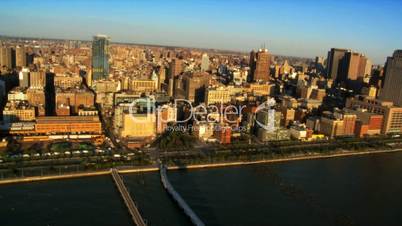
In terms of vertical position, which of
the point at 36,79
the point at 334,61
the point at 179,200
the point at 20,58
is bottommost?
the point at 179,200

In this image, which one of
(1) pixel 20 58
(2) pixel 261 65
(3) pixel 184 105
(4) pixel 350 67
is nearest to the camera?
(3) pixel 184 105

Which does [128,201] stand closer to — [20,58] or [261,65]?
[261,65]

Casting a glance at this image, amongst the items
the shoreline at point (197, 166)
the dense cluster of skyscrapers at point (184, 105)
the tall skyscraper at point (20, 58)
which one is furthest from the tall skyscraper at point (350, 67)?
the tall skyscraper at point (20, 58)

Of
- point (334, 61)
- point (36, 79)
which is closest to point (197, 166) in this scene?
point (36, 79)

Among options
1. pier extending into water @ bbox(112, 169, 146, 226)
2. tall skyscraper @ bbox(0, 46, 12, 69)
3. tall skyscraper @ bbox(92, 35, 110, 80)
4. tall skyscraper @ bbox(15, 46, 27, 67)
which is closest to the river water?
pier extending into water @ bbox(112, 169, 146, 226)

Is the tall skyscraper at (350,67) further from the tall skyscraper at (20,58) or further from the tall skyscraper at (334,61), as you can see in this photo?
the tall skyscraper at (20,58)

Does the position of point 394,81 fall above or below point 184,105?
above

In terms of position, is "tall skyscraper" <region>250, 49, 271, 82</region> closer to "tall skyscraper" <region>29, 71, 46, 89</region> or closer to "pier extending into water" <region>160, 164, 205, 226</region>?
"tall skyscraper" <region>29, 71, 46, 89</region>
